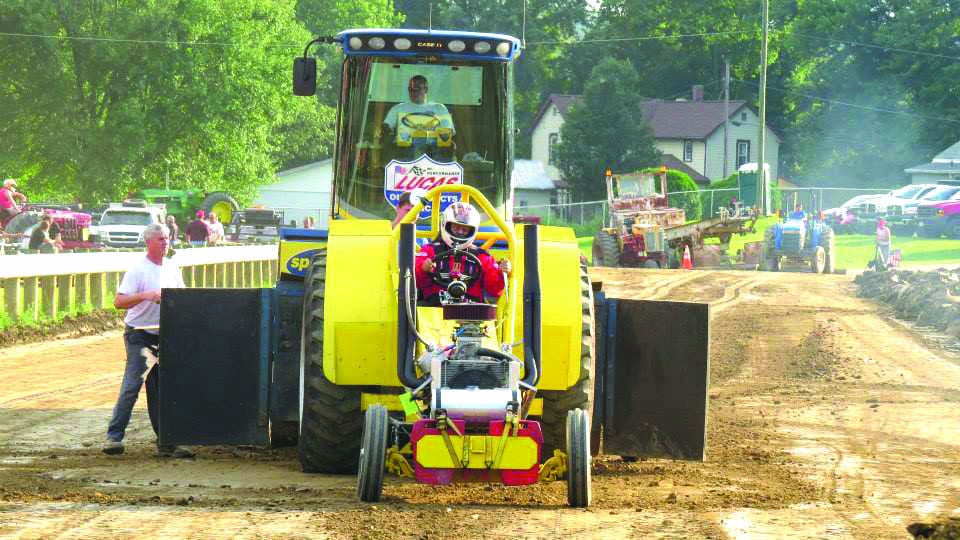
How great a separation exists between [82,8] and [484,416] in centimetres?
4816

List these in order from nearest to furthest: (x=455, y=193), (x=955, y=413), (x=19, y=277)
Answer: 1. (x=455, y=193)
2. (x=955, y=413)
3. (x=19, y=277)

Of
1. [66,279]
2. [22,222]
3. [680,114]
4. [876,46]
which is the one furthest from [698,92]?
[66,279]

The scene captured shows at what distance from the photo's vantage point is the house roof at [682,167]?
8688 cm

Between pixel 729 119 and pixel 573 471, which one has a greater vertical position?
pixel 729 119

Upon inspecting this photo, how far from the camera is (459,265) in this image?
8.73m

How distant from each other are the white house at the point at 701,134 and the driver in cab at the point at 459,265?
78213 millimetres

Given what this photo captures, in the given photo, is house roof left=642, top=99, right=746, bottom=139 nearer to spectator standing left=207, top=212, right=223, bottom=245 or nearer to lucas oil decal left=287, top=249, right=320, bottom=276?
spectator standing left=207, top=212, right=223, bottom=245

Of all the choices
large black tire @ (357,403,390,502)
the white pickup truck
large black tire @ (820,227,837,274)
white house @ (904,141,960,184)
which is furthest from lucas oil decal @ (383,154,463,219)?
white house @ (904,141,960,184)

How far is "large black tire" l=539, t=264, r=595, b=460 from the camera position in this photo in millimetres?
8891

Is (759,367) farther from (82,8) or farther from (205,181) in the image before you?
(205,181)

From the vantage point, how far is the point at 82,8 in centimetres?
5306

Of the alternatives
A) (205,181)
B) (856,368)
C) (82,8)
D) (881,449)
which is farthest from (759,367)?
(205,181)

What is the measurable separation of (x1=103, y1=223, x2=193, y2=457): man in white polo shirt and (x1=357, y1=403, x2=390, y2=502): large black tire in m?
2.92

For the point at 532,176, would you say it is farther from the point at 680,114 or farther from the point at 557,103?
the point at 680,114
